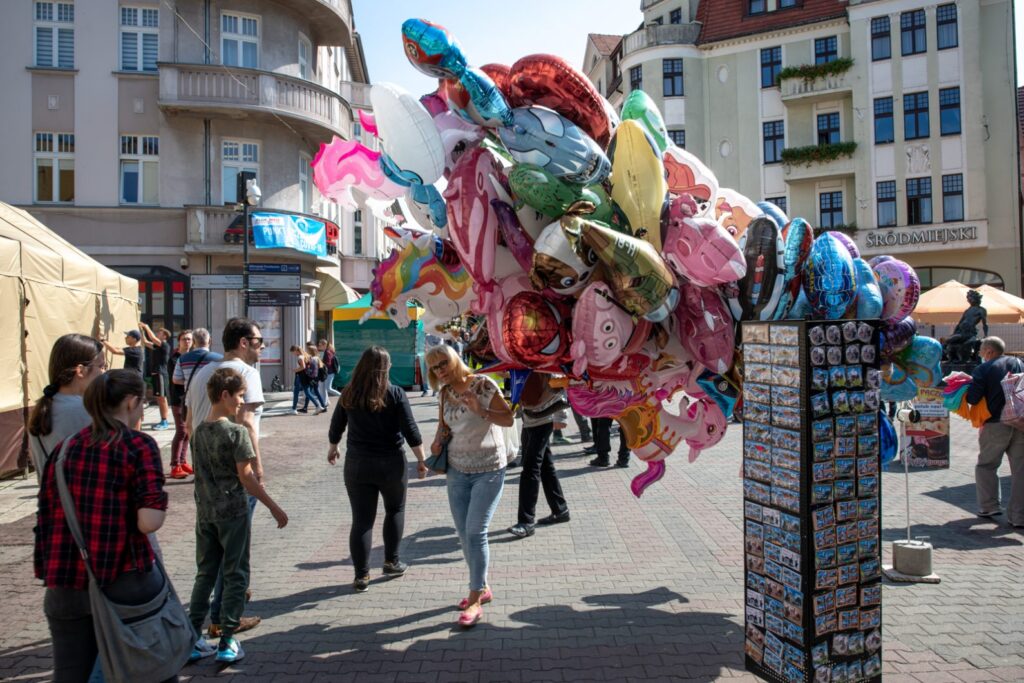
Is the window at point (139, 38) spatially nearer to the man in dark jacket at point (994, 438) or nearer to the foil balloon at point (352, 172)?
the foil balloon at point (352, 172)

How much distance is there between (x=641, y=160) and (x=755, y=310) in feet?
3.30

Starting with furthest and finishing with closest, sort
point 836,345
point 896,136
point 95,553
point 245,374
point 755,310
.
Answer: point 896,136 < point 245,374 < point 755,310 < point 836,345 < point 95,553

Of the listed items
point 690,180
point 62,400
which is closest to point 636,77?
point 690,180

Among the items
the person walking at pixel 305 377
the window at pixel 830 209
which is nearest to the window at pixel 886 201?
the window at pixel 830 209

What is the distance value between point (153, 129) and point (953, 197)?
2744cm

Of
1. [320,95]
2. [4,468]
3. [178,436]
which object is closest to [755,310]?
[178,436]

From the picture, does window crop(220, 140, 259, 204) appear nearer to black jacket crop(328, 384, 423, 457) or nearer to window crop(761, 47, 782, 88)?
black jacket crop(328, 384, 423, 457)

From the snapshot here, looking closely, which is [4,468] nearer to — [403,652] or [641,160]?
[403,652]

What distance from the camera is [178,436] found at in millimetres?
9344

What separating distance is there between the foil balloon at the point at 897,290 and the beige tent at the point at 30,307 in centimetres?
981

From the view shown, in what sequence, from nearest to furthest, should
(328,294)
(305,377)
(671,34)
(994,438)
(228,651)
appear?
(228,651), (994,438), (305,377), (328,294), (671,34)

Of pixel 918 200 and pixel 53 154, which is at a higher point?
pixel 918 200

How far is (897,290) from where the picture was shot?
161 inches

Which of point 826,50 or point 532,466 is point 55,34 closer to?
point 532,466
